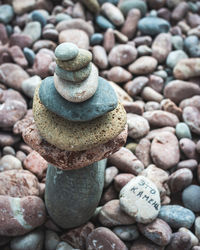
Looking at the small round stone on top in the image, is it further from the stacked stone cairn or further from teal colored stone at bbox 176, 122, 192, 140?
teal colored stone at bbox 176, 122, 192, 140

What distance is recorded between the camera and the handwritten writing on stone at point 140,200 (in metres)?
1.49

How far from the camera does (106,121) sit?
125 cm

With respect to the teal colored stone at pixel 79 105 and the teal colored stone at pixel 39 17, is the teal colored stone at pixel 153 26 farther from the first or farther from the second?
the teal colored stone at pixel 79 105

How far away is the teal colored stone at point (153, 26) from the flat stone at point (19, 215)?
150 centimetres

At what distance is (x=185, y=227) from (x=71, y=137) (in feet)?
2.38

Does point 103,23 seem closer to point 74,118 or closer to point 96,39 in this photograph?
point 96,39

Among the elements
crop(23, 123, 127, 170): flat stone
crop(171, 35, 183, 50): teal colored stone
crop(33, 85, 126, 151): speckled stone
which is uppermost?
crop(33, 85, 126, 151): speckled stone

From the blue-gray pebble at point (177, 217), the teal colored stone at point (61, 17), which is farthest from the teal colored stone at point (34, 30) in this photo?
the blue-gray pebble at point (177, 217)

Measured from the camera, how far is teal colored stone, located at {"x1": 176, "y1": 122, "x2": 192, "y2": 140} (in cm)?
191

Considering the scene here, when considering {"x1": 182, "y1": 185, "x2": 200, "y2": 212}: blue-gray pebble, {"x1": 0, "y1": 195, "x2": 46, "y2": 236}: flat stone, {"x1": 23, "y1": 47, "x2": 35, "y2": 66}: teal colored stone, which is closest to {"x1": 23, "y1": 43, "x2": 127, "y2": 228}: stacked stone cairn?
{"x1": 0, "y1": 195, "x2": 46, "y2": 236}: flat stone

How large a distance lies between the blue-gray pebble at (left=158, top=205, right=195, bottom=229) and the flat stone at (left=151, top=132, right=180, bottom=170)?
26cm

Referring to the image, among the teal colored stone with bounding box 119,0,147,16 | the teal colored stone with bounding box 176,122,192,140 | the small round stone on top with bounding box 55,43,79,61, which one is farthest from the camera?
the teal colored stone with bounding box 119,0,147,16

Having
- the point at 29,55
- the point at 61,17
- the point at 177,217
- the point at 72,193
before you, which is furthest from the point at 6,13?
the point at 177,217

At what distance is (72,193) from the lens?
146 cm
